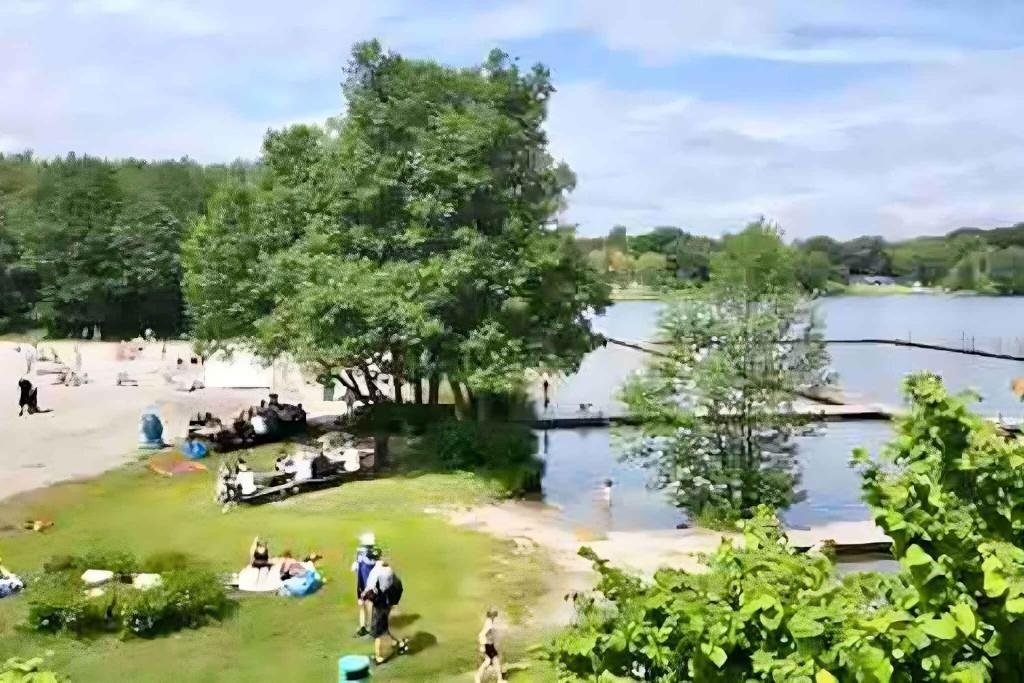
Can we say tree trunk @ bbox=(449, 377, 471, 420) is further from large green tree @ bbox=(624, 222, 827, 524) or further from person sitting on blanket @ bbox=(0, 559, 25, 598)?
person sitting on blanket @ bbox=(0, 559, 25, 598)

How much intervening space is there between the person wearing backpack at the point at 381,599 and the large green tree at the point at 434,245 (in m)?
12.6

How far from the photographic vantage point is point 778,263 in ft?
90.5

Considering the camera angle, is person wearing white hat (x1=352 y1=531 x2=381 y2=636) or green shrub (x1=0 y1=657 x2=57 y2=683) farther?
person wearing white hat (x1=352 y1=531 x2=381 y2=636)

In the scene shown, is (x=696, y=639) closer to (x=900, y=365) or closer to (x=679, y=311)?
(x=679, y=311)

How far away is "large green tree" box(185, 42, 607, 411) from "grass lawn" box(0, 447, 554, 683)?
3.64 metres

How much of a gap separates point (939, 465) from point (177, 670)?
12444 mm

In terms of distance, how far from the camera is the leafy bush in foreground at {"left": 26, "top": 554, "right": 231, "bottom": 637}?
1689cm

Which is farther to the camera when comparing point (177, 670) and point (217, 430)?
point (217, 430)

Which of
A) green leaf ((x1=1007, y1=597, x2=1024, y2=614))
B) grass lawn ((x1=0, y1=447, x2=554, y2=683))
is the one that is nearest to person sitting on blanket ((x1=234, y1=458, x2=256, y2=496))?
grass lawn ((x1=0, y1=447, x2=554, y2=683))

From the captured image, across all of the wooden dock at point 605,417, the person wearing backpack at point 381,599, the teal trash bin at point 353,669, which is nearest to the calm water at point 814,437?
the wooden dock at point 605,417

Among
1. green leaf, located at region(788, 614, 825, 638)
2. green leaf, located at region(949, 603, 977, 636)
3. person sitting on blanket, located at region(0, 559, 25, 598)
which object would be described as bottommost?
person sitting on blanket, located at region(0, 559, 25, 598)

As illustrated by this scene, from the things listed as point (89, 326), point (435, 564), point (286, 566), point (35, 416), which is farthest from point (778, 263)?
point (89, 326)

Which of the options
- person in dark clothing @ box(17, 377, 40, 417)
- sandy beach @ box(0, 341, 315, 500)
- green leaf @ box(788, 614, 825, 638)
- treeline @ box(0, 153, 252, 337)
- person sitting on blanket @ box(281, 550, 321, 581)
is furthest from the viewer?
treeline @ box(0, 153, 252, 337)

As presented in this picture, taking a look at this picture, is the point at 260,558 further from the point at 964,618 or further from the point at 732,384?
the point at 964,618
